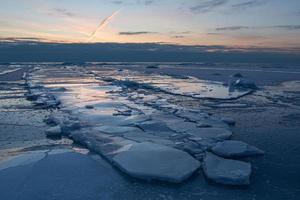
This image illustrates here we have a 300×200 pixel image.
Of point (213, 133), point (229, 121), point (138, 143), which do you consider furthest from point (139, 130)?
point (229, 121)

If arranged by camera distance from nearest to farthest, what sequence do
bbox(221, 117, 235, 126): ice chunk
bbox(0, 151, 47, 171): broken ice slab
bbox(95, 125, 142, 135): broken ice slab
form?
1. bbox(0, 151, 47, 171): broken ice slab
2. bbox(95, 125, 142, 135): broken ice slab
3. bbox(221, 117, 235, 126): ice chunk

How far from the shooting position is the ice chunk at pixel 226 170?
447 cm

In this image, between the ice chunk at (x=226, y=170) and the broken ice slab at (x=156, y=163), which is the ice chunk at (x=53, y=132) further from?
the ice chunk at (x=226, y=170)

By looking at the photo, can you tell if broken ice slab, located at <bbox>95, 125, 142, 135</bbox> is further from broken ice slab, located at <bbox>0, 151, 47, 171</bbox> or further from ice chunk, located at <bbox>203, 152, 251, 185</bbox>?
ice chunk, located at <bbox>203, 152, 251, 185</bbox>

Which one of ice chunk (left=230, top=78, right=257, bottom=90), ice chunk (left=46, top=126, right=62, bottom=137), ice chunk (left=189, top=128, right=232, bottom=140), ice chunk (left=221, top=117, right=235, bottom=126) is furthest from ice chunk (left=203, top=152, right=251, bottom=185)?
ice chunk (left=230, top=78, right=257, bottom=90)

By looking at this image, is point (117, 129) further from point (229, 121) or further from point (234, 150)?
point (229, 121)

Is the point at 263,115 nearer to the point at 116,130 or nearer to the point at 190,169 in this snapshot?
the point at 116,130

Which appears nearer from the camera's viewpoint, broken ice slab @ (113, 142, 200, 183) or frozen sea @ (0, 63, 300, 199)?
frozen sea @ (0, 63, 300, 199)

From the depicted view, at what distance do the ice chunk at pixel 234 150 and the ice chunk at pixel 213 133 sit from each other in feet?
2.28

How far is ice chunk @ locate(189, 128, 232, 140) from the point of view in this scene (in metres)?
6.50

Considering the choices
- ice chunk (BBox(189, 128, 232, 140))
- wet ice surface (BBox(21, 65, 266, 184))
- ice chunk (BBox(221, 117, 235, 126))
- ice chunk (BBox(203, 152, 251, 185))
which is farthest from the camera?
ice chunk (BBox(221, 117, 235, 126))

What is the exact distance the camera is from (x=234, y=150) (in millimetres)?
5547

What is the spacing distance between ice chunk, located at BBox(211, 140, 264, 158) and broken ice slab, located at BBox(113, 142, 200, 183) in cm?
61

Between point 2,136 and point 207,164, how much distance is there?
4.04 meters
